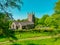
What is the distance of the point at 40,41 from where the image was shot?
3030 centimetres

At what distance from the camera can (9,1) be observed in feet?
38.4

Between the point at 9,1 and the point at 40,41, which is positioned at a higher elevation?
the point at 9,1

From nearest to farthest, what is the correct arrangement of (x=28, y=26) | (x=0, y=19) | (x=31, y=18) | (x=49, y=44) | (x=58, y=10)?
1. (x=0, y=19)
2. (x=49, y=44)
3. (x=58, y=10)
4. (x=28, y=26)
5. (x=31, y=18)

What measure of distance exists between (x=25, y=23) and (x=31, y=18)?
40.2 feet

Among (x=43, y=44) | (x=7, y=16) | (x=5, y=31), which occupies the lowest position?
(x=43, y=44)

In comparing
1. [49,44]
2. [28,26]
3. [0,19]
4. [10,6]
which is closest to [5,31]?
[0,19]

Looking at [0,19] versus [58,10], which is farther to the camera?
[58,10]

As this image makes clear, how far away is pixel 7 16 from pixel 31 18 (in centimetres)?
7988

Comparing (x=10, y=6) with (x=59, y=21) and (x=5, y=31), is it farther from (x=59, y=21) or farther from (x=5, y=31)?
(x=59, y=21)

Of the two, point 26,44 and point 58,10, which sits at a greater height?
point 58,10

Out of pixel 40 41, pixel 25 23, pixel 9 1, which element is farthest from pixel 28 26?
pixel 9 1

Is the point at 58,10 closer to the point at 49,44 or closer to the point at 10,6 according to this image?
the point at 49,44

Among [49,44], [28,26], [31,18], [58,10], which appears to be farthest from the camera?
[31,18]

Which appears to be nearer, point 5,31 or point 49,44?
point 5,31
